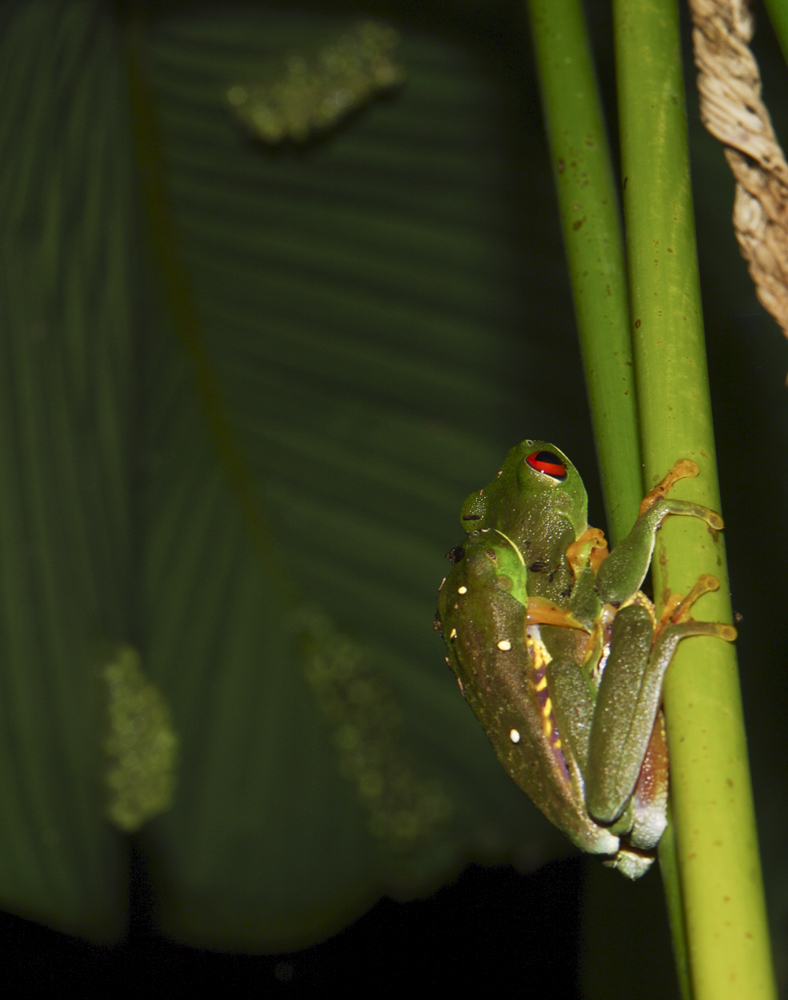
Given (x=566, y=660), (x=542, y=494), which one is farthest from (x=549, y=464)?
(x=566, y=660)

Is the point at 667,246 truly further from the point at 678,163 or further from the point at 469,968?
the point at 469,968

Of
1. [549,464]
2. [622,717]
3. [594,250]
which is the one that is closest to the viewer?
[594,250]

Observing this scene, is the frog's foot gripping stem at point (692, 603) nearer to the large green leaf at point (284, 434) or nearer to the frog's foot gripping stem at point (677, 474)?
the frog's foot gripping stem at point (677, 474)

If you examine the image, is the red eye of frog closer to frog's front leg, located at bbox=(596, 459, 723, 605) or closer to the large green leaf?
frog's front leg, located at bbox=(596, 459, 723, 605)

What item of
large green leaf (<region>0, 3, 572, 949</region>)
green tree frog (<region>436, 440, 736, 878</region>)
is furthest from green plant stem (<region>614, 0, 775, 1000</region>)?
large green leaf (<region>0, 3, 572, 949</region>)

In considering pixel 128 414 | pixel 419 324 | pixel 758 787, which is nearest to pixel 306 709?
pixel 128 414

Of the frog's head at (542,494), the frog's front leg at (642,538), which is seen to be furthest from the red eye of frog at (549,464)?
the frog's front leg at (642,538)

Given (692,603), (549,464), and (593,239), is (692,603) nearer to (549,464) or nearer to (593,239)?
(593,239)
